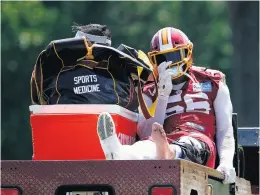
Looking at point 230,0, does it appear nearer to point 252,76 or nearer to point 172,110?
point 252,76

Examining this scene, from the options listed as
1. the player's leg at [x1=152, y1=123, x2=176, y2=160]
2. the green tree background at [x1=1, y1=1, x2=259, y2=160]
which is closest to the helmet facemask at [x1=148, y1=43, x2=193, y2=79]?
the player's leg at [x1=152, y1=123, x2=176, y2=160]

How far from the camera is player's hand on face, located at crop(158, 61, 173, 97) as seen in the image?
33.4 feet

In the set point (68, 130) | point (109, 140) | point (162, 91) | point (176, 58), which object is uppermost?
point (176, 58)

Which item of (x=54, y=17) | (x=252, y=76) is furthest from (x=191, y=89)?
(x=54, y=17)

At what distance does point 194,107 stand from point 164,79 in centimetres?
31

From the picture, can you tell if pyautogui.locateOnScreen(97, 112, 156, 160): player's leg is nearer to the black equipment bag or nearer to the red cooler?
the red cooler

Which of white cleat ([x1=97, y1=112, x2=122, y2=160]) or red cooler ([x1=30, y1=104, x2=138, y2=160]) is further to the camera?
red cooler ([x1=30, y1=104, x2=138, y2=160])

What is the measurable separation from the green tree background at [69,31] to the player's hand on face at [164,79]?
730 inches

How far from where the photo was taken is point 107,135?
8844mm

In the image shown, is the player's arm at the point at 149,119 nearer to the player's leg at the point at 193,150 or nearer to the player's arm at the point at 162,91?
the player's arm at the point at 162,91

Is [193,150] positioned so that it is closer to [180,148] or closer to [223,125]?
[180,148]

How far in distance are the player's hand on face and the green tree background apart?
18.5 meters

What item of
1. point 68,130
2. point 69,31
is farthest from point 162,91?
point 69,31

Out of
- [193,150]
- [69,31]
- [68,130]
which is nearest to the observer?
[68,130]
